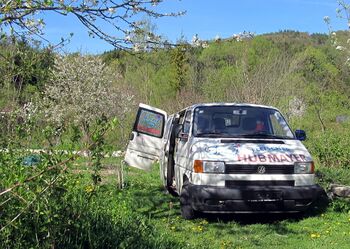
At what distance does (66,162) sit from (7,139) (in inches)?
63.0

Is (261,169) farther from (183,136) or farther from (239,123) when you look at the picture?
(183,136)

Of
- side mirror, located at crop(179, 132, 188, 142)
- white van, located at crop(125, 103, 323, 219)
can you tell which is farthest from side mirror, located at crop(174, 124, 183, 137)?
white van, located at crop(125, 103, 323, 219)

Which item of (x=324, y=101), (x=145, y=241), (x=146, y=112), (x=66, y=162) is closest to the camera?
(x=66, y=162)

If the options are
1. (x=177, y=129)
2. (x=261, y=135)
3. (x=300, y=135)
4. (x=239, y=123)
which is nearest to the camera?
(x=261, y=135)

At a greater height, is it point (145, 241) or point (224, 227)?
point (145, 241)

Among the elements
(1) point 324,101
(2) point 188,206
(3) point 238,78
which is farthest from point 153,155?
(1) point 324,101

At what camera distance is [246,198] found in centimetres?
730

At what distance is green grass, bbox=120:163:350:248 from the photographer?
6531 millimetres

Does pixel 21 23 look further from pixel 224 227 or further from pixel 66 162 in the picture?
pixel 224 227

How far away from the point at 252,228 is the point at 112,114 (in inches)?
488

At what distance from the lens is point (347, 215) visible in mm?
8023

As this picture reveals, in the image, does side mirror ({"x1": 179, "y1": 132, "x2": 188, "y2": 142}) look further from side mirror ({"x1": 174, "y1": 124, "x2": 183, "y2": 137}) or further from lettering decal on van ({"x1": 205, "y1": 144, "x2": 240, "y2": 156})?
lettering decal on van ({"x1": 205, "y1": 144, "x2": 240, "y2": 156})

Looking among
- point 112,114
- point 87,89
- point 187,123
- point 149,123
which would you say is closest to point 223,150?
point 187,123

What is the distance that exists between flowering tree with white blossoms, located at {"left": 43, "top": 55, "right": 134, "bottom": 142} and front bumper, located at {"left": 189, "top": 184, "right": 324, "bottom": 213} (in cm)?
1212
